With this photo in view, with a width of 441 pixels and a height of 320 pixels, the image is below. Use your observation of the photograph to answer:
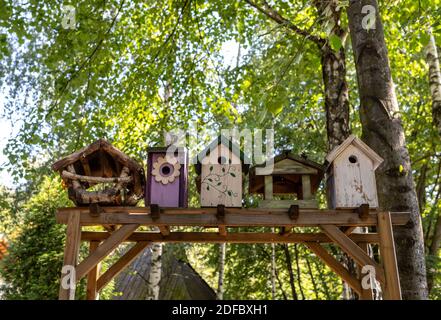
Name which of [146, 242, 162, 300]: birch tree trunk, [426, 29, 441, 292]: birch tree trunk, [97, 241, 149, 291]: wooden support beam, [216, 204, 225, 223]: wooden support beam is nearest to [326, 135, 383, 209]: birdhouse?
[216, 204, 225, 223]: wooden support beam

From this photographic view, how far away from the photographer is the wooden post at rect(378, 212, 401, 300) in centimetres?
247

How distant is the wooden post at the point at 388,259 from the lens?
2473 mm

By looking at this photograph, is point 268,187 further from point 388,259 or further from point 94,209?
point 94,209

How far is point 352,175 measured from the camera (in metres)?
2.87

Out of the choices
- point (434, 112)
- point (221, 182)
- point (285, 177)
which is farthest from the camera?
point (434, 112)

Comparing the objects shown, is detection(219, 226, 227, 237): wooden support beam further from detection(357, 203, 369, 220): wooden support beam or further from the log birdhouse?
detection(357, 203, 369, 220): wooden support beam

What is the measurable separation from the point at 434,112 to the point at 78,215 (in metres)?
4.87

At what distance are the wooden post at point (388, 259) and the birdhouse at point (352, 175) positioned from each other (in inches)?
6.8

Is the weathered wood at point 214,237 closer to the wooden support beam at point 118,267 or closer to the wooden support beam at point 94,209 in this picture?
the wooden support beam at point 118,267

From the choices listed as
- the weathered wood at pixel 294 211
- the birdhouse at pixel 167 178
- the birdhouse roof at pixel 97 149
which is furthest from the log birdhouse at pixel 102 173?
the weathered wood at pixel 294 211

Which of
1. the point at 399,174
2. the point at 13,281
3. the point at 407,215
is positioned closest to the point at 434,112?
the point at 399,174
